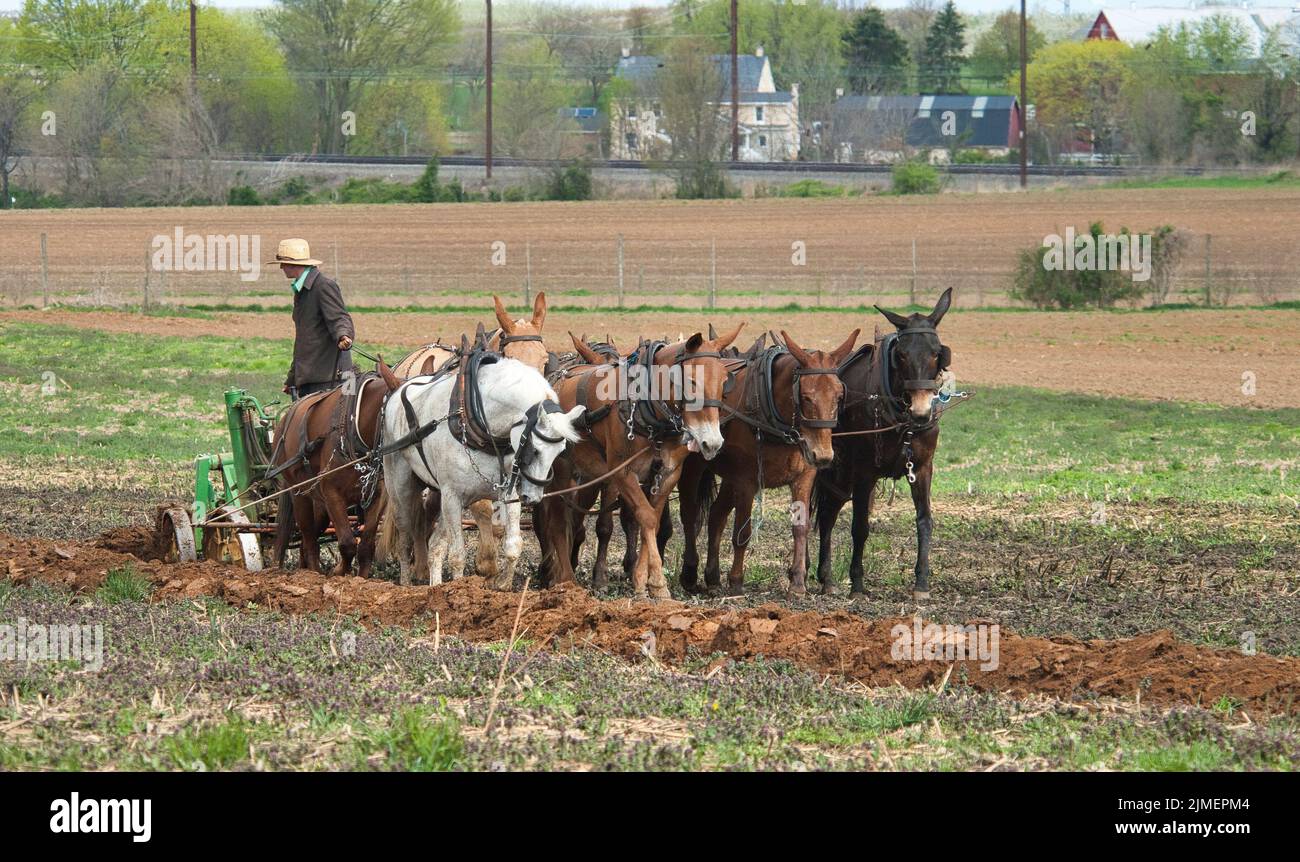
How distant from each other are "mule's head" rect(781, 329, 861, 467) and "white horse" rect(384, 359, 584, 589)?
1.81 m

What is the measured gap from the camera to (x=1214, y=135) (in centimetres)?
6172

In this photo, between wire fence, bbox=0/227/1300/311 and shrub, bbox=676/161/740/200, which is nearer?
wire fence, bbox=0/227/1300/311

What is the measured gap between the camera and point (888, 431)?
11781mm

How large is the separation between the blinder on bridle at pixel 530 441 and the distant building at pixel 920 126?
2119 inches

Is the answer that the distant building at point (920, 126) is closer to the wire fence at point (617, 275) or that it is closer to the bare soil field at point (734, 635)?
the wire fence at point (617, 275)

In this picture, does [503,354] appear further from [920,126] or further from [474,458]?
[920,126]

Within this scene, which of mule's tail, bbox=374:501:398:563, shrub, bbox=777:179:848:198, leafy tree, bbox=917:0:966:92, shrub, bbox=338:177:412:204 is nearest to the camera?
mule's tail, bbox=374:501:398:563

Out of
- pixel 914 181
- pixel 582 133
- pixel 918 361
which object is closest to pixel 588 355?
pixel 918 361

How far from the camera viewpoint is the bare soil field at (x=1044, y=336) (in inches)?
960

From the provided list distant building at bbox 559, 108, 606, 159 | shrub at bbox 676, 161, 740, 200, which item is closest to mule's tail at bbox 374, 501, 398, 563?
shrub at bbox 676, 161, 740, 200

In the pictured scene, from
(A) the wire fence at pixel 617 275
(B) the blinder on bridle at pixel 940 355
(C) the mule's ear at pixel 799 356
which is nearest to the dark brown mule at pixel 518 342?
(C) the mule's ear at pixel 799 356

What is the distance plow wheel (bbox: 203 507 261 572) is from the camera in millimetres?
11477

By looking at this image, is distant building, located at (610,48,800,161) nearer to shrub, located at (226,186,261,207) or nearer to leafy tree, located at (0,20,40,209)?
shrub, located at (226,186,261,207)

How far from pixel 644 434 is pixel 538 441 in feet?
3.30
